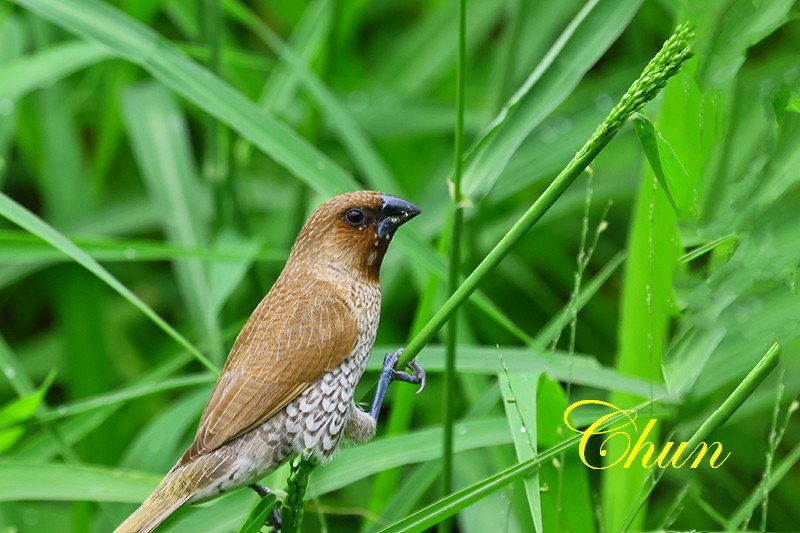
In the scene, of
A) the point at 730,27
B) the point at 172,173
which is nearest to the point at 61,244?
the point at 730,27

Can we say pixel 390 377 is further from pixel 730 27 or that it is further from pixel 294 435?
pixel 730 27

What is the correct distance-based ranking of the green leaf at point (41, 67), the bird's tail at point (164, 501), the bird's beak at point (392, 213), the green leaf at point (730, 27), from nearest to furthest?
1. the green leaf at point (730, 27)
2. the bird's tail at point (164, 501)
3. the bird's beak at point (392, 213)
4. the green leaf at point (41, 67)

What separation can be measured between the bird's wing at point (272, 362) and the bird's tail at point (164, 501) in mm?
34

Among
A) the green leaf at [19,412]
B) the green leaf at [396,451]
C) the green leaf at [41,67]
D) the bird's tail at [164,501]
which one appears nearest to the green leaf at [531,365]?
the green leaf at [396,451]

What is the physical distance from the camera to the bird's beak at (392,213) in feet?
6.45

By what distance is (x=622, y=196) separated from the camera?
3.81 m

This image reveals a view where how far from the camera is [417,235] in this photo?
8.14ft

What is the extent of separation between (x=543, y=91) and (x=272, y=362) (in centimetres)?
69

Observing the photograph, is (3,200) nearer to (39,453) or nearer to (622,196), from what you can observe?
(39,453)

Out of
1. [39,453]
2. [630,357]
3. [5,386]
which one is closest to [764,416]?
[630,357]

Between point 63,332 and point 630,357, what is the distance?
1968mm

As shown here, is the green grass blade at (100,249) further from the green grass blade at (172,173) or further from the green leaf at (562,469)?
the green leaf at (562,469)

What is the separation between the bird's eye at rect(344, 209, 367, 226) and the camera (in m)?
2.00

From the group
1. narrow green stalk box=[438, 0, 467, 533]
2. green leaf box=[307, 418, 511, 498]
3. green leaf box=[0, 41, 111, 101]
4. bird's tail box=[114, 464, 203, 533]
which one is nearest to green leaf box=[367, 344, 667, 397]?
green leaf box=[307, 418, 511, 498]
